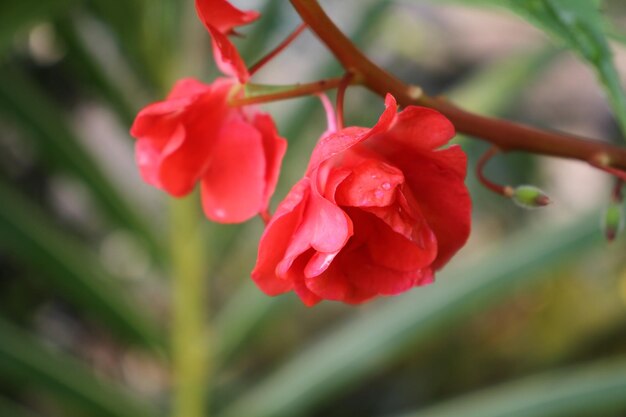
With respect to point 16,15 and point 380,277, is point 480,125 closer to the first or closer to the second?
point 380,277

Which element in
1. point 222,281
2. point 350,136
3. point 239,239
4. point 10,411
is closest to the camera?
point 350,136

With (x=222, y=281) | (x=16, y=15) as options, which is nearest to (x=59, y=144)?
(x=16, y=15)

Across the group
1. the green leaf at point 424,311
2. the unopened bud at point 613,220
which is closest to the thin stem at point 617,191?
the unopened bud at point 613,220

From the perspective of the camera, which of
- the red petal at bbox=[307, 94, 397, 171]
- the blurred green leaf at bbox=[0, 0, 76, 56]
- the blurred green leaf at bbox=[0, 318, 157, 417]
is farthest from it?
the blurred green leaf at bbox=[0, 318, 157, 417]

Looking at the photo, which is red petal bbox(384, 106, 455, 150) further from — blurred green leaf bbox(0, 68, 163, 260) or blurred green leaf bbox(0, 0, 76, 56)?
blurred green leaf bbox(0, 68, 163, 260)

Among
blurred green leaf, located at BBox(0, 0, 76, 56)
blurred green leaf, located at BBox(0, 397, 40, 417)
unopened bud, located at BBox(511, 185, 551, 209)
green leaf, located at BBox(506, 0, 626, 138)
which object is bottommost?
unopened bud, located at BBox(511, 185, 551, 209)

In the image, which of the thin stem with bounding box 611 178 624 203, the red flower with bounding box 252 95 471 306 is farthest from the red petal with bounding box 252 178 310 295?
the thin stem with bounding box 611 178 624 203

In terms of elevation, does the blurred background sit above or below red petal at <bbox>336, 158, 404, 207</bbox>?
above

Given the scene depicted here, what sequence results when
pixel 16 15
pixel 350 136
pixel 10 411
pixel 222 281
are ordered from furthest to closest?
pixel 222 281 < pixel 10 411 < pixel 16 15 < pixel 350 136

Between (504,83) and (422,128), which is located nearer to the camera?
(422,128)
